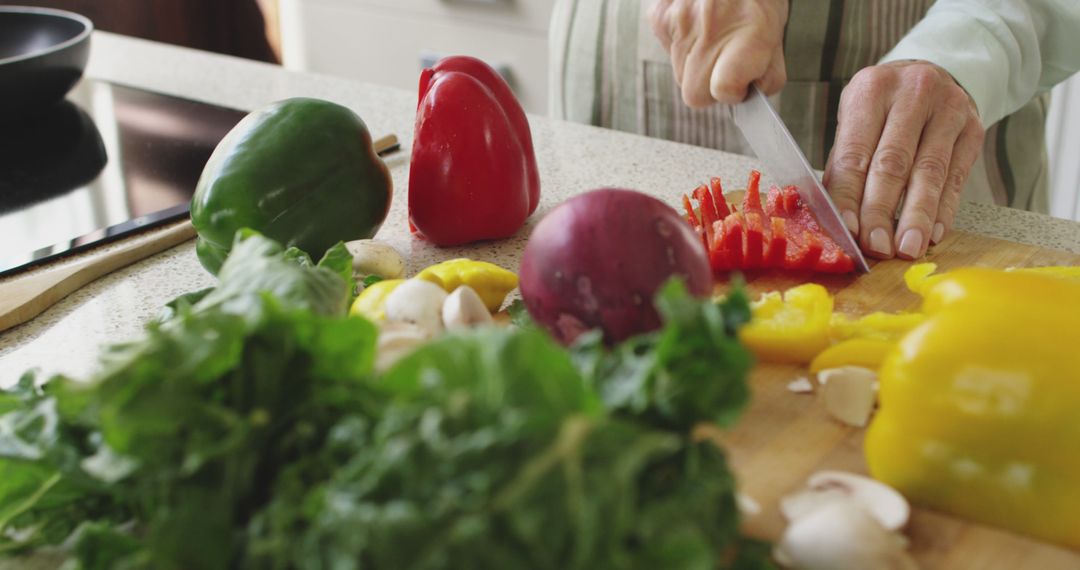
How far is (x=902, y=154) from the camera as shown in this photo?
3.85ft

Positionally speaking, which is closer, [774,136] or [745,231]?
[745,231]

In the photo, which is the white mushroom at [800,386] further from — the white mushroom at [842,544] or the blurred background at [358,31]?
the blurred background at [358,31]

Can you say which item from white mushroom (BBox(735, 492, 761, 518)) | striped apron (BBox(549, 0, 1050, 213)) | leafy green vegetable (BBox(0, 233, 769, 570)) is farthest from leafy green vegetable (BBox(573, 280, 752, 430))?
striped apron (BBox(549, 0, 1050, 213))

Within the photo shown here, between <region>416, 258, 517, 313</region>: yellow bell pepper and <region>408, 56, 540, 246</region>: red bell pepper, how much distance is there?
18 centimetres

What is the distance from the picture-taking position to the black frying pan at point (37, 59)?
5.07ft

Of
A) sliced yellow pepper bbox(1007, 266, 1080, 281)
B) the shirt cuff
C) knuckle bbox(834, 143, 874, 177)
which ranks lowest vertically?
sliced yellow pepper bbox(1007, 266, 1080, 281)

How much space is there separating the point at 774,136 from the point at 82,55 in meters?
1.13

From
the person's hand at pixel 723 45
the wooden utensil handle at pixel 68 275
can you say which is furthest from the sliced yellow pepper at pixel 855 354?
the wooden utensil handle at pixel 68 275

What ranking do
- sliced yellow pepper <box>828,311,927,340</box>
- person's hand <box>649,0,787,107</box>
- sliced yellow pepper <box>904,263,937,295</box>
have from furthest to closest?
1. person's hand <box>649,0,787,107</box>
2. sliced yellow pepper <box>904,263,937,295</box>
3. sliced yellow pepper <box>828,311,927,340</box>

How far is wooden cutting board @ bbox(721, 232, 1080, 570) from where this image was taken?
625 millimetres

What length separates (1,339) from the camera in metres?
0.98

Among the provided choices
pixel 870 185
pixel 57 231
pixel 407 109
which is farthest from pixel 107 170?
pixel 870 185

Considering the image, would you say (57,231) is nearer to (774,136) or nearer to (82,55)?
(82,55)

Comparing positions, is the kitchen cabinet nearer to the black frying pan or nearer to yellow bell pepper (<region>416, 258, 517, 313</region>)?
the black frying pan
